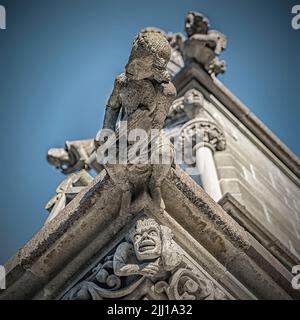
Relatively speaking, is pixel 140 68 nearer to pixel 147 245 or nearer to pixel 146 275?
pixel 147 245

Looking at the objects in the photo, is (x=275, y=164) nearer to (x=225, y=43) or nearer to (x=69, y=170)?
(x=225, y=43)

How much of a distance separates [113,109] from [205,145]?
335 centimetres

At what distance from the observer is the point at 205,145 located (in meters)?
6.68

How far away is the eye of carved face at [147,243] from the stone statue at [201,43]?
624cm

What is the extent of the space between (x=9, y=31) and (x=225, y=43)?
4684 millimetres

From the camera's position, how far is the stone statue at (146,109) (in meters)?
3.07

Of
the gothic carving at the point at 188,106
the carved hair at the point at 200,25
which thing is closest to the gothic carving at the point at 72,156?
the gothic carving at the point at 188,106

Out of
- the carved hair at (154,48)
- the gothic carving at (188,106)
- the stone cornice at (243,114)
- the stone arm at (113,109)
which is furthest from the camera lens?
the stone cornice at (243,114)

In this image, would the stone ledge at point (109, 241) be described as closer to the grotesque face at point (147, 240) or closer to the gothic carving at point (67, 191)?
the grotesque face at point (147, 240)

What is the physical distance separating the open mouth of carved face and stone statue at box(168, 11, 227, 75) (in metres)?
6.33

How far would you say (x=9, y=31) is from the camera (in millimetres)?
11438

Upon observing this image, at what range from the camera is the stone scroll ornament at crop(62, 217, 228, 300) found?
2871 millimetres
